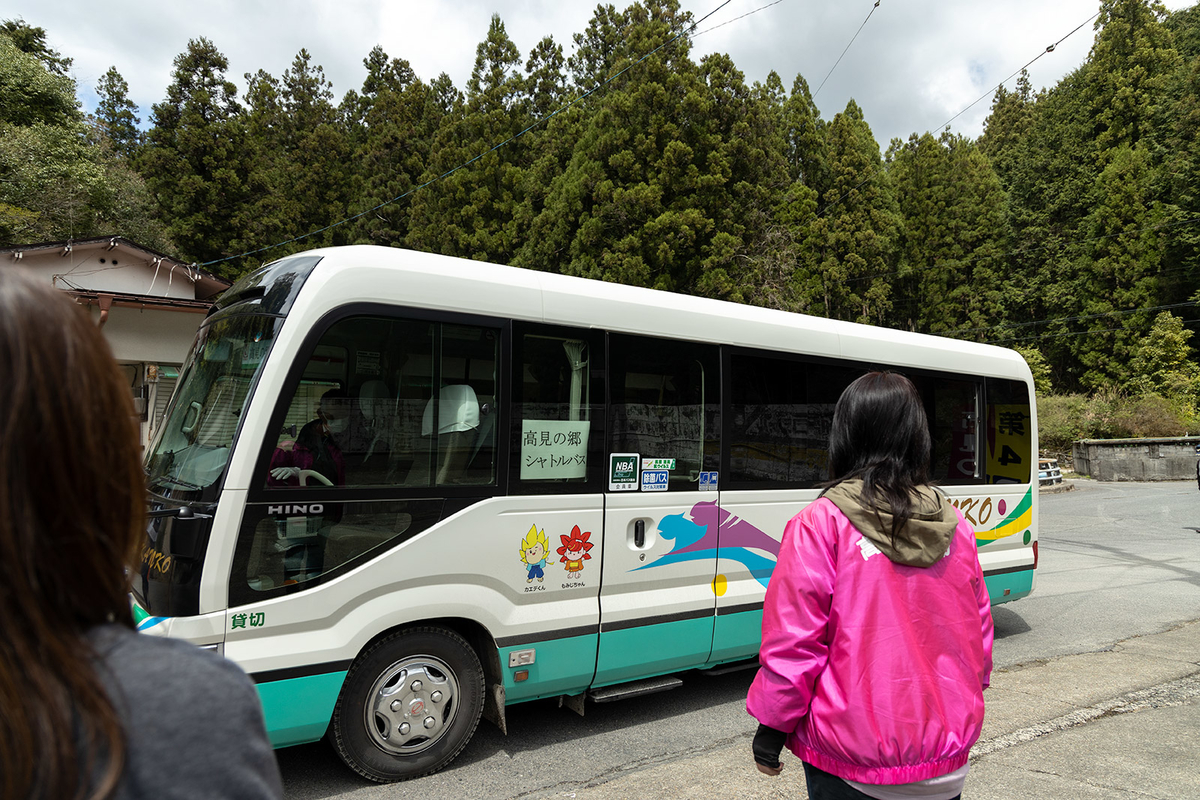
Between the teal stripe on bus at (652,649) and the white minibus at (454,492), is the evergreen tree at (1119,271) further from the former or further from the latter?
the teal stripe on bus at (652,649)

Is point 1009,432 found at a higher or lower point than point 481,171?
lower

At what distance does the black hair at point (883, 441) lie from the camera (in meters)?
2.21

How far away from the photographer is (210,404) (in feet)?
13.7

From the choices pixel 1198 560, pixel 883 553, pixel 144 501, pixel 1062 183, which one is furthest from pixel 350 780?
pixel 1062 183

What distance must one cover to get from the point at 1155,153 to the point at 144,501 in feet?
173

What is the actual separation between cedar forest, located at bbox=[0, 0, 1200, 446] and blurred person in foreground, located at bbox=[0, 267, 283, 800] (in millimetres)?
23211

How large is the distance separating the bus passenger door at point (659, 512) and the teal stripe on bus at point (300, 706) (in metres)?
1.70

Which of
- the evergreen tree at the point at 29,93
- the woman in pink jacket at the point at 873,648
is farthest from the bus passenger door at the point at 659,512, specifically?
the evergreen tree at the point at 29,93

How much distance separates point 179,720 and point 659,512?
4.35 meters

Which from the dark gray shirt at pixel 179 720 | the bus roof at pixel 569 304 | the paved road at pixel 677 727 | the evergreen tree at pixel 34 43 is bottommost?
the paved road at pixel 677 727

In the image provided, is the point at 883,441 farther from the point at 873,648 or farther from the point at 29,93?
the point at 29,93

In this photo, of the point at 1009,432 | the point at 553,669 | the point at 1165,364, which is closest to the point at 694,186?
the point at 1009,432

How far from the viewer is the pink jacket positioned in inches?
81.5

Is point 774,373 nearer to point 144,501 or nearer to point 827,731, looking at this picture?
point 827,731
